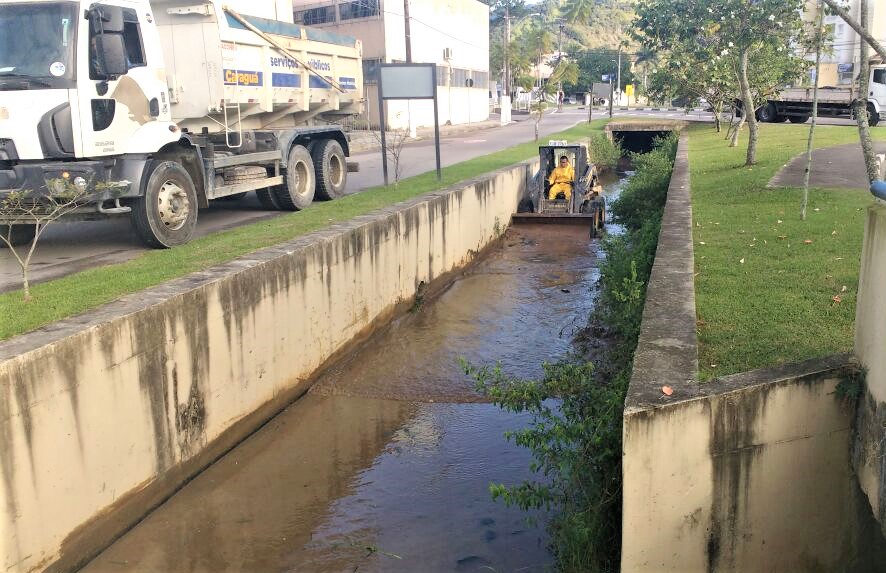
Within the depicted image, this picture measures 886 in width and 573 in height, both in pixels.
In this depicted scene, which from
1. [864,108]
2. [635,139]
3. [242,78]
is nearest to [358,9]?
[635,139]

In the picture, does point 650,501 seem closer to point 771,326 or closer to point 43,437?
point 771,326

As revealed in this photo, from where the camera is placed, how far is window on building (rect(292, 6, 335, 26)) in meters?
37.1

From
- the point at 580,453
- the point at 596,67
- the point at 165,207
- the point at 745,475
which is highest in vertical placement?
the point at 596,67

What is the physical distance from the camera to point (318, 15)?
37250 millimetres

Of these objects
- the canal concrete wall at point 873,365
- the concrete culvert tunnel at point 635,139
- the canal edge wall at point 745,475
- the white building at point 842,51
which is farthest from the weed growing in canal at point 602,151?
the canal edge wall at point 745,475

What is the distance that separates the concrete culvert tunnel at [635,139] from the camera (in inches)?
1416

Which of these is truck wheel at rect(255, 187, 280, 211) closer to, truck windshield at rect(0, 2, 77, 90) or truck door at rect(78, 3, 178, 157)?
truck door at rect(78, 3, 178, 157)

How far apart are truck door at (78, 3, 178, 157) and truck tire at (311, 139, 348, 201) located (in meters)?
4.39

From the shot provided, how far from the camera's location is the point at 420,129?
3844 cm

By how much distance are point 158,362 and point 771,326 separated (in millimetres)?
4510

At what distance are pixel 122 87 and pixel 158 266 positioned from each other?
2186 mm

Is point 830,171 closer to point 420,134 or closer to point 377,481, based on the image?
point 377,481

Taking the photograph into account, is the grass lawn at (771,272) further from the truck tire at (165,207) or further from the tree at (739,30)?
the truck tire at (165,207)

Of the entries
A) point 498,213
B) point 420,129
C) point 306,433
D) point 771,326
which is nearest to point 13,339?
point 306,433
